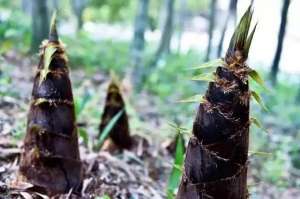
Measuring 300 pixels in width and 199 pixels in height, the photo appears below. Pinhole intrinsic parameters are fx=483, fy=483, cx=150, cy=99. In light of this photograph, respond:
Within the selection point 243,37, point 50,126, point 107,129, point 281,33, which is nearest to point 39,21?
point 281,33

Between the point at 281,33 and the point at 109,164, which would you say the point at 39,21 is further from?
the point at 109,164

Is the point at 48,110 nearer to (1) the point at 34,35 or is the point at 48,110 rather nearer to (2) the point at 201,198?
(2) the point at 201,198

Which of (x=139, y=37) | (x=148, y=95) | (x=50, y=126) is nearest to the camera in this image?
(x=50, y=126)

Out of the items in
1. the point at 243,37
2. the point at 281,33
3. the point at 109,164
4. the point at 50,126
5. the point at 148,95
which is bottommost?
the point at 148,95

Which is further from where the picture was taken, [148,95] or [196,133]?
[148,95]

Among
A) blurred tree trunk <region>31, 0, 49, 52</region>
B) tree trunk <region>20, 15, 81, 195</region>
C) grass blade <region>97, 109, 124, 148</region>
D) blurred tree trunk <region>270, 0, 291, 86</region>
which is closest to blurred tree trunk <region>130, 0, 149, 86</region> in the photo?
blurred tree trunk <region>31, 0, 49, 52</region>

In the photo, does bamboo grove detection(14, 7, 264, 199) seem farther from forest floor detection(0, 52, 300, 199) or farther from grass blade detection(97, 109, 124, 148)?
grass blade detection(97, 109, 124, 148)

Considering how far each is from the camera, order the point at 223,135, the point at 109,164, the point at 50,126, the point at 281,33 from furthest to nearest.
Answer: the point at 281,33 → the point at 109,164 → the point at 50,126 → the point at 223,135
